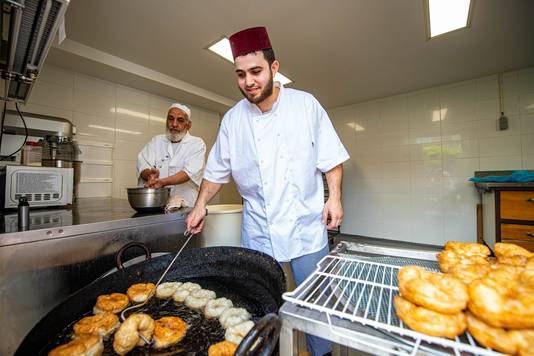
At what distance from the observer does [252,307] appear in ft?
2.98

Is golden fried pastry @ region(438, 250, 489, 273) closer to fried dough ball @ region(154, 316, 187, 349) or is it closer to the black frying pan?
the black frying pan

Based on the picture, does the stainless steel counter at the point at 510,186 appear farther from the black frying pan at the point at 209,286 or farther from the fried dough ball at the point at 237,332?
the fried dough ball at the point at 237,332

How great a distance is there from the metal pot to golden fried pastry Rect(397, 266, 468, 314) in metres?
1.29

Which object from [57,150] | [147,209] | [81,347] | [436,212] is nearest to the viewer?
[81,347]

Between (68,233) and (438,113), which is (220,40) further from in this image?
(438,113)

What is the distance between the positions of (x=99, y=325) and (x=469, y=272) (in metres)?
A: 1.04

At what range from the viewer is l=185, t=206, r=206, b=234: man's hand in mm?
1256

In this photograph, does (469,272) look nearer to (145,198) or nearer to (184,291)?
(184,291)

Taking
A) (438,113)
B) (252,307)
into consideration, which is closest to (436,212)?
(438,113)

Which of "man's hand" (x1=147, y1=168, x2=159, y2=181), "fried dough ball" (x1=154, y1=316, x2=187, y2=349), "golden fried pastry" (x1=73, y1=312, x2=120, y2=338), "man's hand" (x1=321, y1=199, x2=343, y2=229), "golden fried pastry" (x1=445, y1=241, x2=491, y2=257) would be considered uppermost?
"man's hand" (x1=147, y1=168, x2=159, y2=181)

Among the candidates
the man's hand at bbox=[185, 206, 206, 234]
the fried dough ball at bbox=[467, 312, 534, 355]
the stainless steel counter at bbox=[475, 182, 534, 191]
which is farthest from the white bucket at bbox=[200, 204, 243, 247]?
the stainless steel counter at bbox=[475, 182, 534, 191]


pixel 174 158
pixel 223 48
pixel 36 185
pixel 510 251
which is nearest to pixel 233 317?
pixel 510 251

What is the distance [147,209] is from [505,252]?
1571 millimetres

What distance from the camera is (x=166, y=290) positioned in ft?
3.20
